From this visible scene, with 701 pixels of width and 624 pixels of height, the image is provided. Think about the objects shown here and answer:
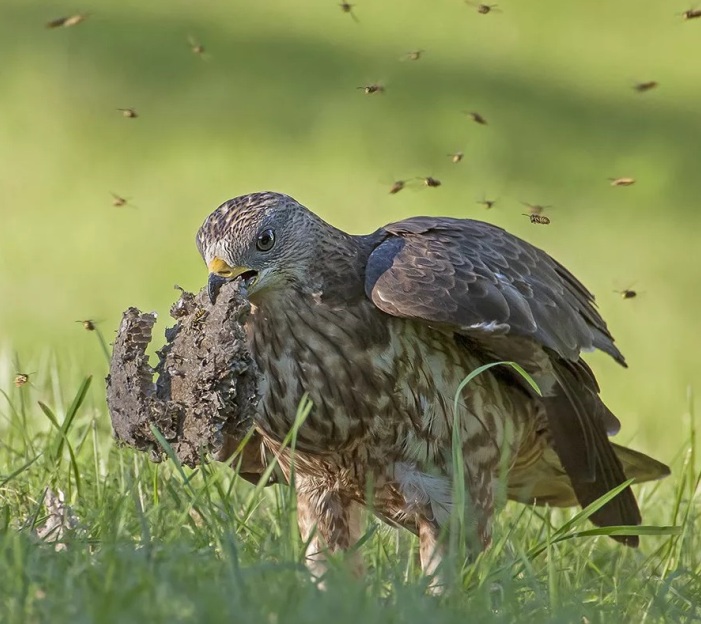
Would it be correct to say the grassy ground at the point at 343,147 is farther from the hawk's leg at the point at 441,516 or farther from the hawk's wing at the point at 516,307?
the hawk's leg at the point at 441,516

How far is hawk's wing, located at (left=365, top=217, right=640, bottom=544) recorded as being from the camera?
206 inches

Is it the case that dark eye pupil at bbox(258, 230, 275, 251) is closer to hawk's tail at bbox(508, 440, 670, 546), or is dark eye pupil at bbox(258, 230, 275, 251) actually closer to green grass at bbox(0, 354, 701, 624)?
green grass at bbox(0, 354, 701, 624)

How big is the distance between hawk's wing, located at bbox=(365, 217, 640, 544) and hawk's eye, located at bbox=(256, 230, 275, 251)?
0.40 m

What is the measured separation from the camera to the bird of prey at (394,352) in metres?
5.21

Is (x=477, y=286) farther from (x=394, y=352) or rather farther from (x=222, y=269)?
(x=222, y=269)

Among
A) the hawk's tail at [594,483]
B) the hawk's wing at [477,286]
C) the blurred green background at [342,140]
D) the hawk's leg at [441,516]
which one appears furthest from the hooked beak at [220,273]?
the blurred green background at [342,140]

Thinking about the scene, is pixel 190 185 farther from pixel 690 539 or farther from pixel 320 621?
pixel 320 621

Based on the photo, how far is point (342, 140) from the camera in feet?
44.9

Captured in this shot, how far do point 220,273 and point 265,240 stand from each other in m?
0.19

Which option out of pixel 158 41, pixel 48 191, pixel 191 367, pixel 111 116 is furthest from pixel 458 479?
pixel 158 41

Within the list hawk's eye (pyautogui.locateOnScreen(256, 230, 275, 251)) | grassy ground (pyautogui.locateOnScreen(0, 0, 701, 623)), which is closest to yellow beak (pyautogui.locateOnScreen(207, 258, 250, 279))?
hawk's eye (pyautogui.locateOnScreen(256, 230, 275, 251))

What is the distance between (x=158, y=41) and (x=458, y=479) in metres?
10.9

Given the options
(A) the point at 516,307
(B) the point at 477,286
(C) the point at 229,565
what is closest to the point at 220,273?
(B) the point at 477,286

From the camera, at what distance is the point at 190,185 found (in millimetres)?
12766
